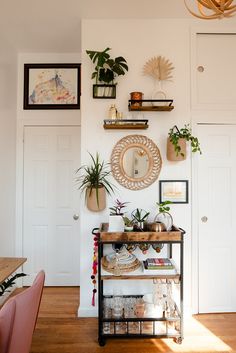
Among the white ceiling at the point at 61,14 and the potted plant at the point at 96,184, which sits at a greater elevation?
the white ceiling at the point at 61,14

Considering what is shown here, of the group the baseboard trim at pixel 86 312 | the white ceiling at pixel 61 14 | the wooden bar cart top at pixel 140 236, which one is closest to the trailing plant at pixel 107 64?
the white ceiling at pixel 61 14

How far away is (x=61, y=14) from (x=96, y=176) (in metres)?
1.60

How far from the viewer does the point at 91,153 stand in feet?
7.91

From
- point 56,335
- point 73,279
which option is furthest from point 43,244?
point 56,335

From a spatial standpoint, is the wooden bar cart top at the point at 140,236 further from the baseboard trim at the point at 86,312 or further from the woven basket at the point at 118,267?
the baseboard trim at the point at 86,312

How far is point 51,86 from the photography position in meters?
3.02

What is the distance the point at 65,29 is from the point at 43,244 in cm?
248

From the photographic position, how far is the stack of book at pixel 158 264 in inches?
81.2

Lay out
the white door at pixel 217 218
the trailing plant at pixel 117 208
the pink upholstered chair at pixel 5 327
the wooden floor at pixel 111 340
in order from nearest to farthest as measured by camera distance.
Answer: the pink upholstered chair at pixel 5 327
the wooden floor at pixel 111 340
the trailing plant at pixel 117 208
the white door at pixel 217 218

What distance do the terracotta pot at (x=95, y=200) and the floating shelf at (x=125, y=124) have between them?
595 mm

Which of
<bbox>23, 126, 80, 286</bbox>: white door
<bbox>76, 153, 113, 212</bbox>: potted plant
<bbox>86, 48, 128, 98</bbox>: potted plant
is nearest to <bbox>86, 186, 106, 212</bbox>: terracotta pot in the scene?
<bbox>76, 153, 113, 212</bbox>: potted plant

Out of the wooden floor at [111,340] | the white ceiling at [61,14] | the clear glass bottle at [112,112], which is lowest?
the wooden floor at [111,340]

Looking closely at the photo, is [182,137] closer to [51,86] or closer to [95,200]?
[95,200]

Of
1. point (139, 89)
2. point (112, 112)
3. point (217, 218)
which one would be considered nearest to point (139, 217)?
point (217, 218)
